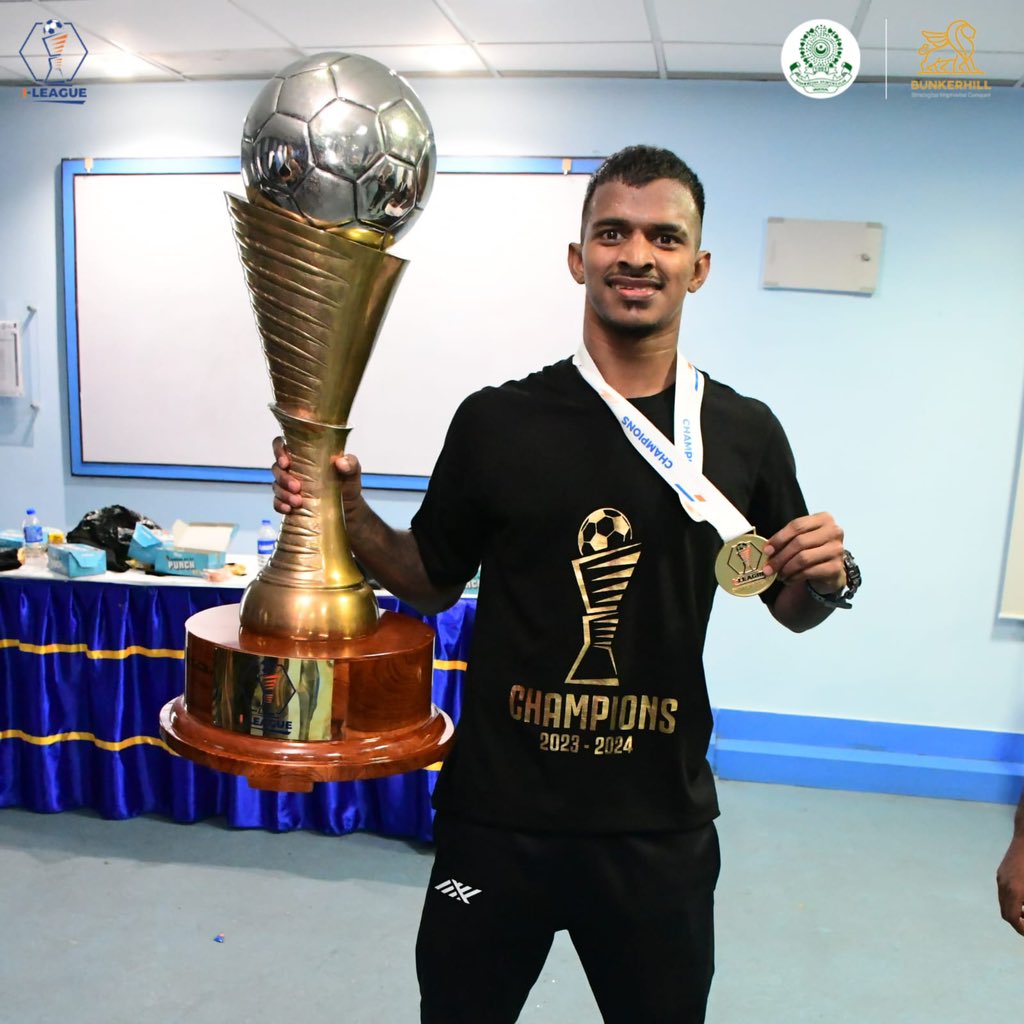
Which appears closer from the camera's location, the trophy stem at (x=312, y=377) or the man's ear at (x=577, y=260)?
the trophy stem at (x=312, y=377)

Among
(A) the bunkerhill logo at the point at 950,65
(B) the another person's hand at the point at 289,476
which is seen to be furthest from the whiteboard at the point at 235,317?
(B) the another person's hand at the point at 289,476

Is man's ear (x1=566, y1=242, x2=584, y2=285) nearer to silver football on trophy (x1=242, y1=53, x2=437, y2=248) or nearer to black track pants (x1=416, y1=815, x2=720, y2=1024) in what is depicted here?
silver football on trophy (x1=242, y1=53, x2=437, y2=248)

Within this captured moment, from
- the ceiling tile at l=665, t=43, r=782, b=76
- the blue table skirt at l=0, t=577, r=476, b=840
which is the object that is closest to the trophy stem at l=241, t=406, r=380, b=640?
the blue table skirt at l=0, t=577, r=476, b=840

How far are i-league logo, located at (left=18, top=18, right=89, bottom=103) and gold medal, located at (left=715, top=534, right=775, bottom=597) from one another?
10.4 ft

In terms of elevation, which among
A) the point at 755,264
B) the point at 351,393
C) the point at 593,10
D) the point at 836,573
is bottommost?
the point at 836,573

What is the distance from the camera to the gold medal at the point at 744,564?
0.94 meters

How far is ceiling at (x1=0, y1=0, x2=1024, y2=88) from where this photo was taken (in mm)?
2607

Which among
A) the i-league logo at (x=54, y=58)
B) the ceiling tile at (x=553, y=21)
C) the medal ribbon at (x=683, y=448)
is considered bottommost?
the medal ribbon at (x=683, y=448)

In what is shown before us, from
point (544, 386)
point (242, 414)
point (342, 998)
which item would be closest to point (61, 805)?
point (342, 998)

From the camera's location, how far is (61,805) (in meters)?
2.74

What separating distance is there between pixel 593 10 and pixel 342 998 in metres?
2.79

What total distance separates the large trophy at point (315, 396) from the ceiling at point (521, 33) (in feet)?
6.73

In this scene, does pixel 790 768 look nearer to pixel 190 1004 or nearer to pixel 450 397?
pixel 450 397

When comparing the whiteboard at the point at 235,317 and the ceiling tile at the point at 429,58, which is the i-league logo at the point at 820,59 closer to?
the whiteboard at the point at 235,317
